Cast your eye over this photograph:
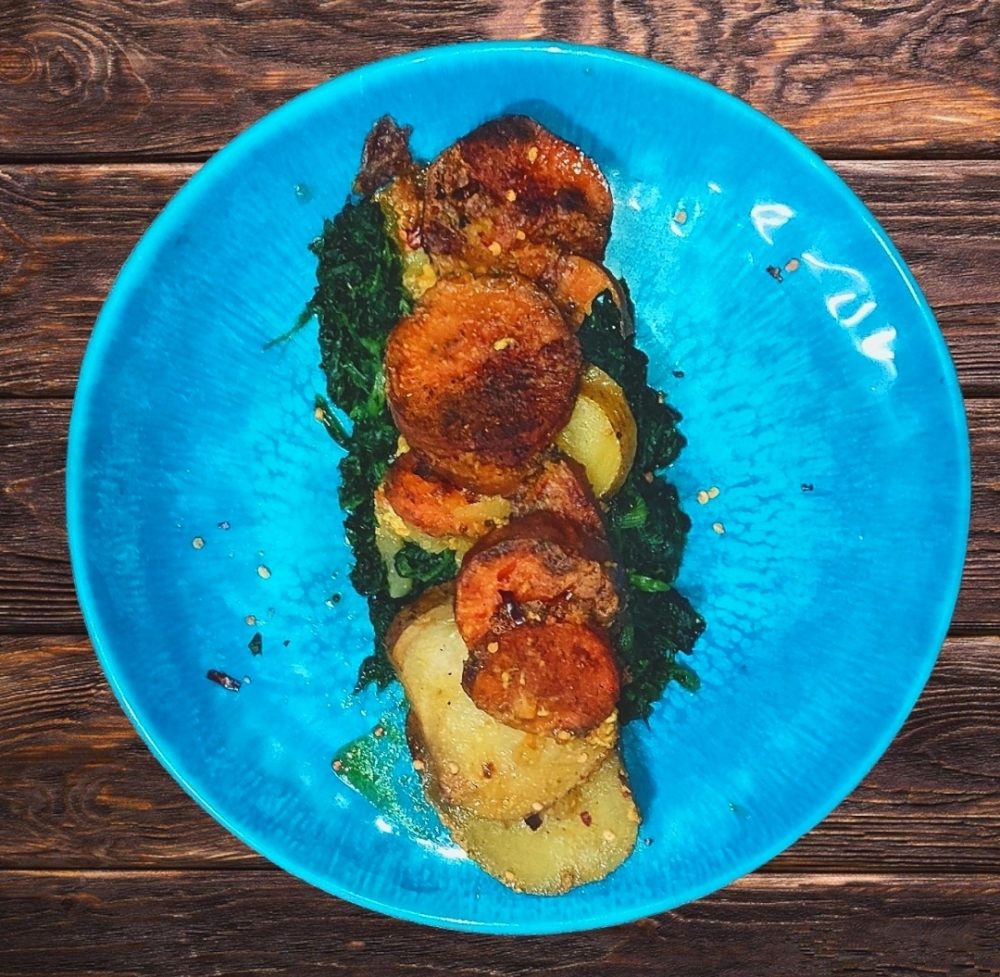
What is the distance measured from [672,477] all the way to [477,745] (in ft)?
1.80

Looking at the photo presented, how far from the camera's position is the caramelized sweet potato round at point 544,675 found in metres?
1.19

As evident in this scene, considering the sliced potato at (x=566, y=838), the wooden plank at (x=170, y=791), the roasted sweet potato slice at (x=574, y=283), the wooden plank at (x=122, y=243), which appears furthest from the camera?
the wooden plank at (x=170, y=791)

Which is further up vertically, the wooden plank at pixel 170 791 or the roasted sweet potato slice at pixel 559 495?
the roasted sweet potato slice at pixel 559 495

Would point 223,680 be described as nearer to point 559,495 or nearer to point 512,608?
point 512,608

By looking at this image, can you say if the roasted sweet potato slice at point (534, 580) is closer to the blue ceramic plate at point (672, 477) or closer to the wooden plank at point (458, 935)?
the blue ceramic plate at point (672, 477)

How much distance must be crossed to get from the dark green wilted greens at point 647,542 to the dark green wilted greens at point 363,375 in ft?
1.02

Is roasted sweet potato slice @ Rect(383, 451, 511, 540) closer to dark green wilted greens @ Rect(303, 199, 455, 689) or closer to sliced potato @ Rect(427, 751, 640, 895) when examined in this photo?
dark green wilted greens @ Rect(303, 199, 455, 689)

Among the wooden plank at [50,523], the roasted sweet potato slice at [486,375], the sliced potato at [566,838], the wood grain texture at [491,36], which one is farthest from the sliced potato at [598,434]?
the wooden plank at [50,523]

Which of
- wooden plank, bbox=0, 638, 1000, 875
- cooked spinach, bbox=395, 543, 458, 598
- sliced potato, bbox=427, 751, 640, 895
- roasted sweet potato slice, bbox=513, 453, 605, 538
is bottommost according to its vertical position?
wooden plank, bbox=0, 638, 1000, 875

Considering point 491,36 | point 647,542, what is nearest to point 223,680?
point 647,542

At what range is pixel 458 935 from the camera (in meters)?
1.78

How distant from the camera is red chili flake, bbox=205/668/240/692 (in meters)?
1.43

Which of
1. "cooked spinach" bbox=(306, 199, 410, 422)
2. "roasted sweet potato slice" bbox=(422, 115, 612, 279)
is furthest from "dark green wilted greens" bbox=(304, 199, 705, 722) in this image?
"roasted sweet potato slice" bbox=(422, 115, 612, 279)

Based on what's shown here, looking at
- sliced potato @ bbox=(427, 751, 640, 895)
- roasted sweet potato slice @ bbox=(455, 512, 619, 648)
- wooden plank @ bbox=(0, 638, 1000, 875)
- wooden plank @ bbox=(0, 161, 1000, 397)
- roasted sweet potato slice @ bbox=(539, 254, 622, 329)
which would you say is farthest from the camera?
wooden plank @ bbox=(0, 638, 1000, 875)
